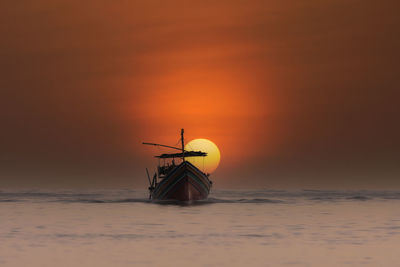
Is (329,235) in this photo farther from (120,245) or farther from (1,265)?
(1,265)

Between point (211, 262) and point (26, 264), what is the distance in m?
6.98

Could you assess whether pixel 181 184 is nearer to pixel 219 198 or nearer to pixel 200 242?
pixel 219 198

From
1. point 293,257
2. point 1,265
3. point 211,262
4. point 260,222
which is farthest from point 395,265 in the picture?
point 260,222

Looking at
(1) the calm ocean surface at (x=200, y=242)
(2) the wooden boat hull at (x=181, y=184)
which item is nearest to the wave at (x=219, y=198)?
(2) the wooden boat hull at (x=181, y=184)

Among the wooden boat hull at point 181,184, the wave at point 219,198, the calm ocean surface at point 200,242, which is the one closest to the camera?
the calm ocean surface at point 200,242

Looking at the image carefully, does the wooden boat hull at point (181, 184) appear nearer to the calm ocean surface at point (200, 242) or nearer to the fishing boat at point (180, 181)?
the fishing boat at point (180, 181)

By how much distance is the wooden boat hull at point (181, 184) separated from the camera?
7969 centimetres

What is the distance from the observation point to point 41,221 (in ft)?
162

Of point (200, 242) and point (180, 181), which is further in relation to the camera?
point (180, 181)

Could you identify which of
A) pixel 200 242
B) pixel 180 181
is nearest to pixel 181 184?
pixel 180 181

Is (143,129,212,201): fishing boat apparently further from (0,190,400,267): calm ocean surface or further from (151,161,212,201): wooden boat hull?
(0,190,400,267): calm ocean surface

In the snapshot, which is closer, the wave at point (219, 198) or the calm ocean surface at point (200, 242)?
the calm ocean surface at point (200, 242)

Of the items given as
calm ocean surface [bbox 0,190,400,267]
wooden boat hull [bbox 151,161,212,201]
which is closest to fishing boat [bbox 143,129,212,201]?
wooden boat hull [bbox 151,161,212,201]

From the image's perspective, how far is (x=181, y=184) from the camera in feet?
265
